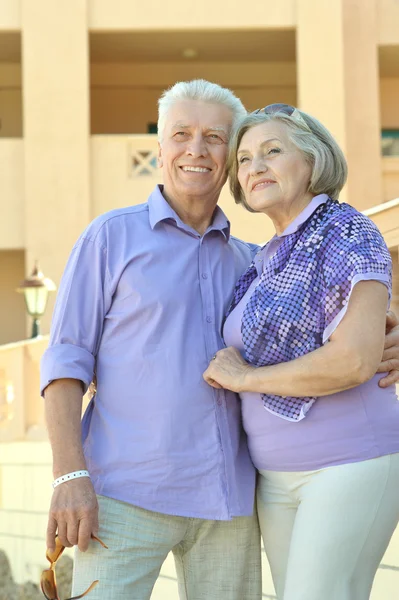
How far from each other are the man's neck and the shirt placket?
66mm

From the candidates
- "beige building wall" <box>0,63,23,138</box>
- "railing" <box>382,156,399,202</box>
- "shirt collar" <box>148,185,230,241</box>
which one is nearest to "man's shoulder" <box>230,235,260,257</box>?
"shirt collar" <box>148,185,230,241</box>

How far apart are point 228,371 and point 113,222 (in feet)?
1.89

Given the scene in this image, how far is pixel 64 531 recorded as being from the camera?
2.67 metres

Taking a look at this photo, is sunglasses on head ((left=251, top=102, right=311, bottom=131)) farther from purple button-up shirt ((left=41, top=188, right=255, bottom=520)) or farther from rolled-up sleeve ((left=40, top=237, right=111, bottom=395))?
rolled-up sleeve ((left=40, top=237, right=111, bottom=395))

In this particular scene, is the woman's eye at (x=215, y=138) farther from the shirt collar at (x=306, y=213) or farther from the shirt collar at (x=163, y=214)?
the shirt collar at (x=306, y=213)

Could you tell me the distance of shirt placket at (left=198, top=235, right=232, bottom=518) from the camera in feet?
9.11

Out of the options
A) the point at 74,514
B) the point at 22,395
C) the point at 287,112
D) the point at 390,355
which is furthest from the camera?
the point at 22,395

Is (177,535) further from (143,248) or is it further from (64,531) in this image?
(143,248)

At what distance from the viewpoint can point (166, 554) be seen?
2.86 meters

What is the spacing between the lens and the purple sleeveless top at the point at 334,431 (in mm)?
2604

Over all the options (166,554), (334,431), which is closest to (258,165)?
(334,431)

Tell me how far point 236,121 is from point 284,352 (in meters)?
0.80

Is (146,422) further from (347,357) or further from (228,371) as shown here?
(347,357)

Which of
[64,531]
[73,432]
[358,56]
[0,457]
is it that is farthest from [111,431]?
[358,56]
